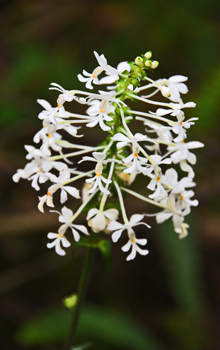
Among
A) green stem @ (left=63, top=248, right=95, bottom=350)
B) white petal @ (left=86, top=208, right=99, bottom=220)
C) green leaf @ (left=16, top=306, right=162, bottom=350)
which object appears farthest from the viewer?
green leaf @ (left=16, top=306, right=162, bottom=350)

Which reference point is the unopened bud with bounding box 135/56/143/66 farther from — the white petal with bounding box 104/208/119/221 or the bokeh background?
the bokeh background

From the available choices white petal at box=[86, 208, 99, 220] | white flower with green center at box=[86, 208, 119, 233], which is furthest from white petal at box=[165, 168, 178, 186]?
white petal at box=[86, 208, 99, 220]

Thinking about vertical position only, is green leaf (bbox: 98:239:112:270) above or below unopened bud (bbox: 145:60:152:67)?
below

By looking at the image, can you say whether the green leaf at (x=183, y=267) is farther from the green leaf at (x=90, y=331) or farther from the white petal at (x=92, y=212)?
the white petal at (x=92, y=212)

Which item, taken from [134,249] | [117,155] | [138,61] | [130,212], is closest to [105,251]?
[134,249]

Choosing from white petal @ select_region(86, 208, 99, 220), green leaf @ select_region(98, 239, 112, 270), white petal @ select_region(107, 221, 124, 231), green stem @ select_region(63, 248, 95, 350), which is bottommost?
green stem @ select_region(63, 248, 95, 350)

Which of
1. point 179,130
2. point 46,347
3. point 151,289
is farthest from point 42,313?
point 179,130

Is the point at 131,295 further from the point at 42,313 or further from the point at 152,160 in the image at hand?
the point at 152,160

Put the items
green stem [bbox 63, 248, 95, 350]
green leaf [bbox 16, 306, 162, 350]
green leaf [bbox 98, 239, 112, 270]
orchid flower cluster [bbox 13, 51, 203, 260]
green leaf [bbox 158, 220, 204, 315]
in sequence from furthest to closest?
green leaf [bbox 158, 220, 204, 315], green leaf [bbox 16, 306, 162, 350], green stem [bbox 63, 248, 95, 350], green leaf [bbox 98, 239, 112, 270], orchid flower cluster [bbox 13, 51, 203, 260]

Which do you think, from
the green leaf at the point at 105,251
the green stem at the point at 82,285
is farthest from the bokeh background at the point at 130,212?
the green leaf at the point at 105,251

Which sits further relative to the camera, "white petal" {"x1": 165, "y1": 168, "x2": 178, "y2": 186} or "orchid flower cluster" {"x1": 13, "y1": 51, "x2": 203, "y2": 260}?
"white petal" {"x1": 165, "y1": 168, "x2": 178, "y2": 186}
